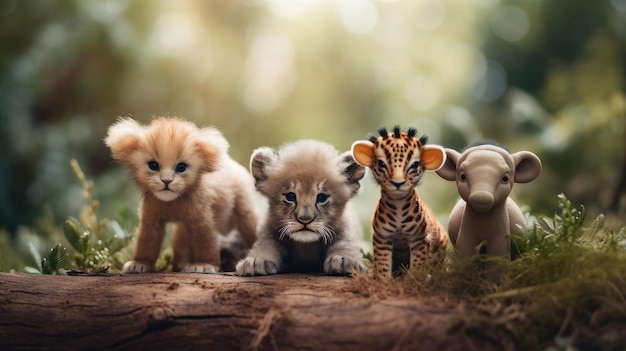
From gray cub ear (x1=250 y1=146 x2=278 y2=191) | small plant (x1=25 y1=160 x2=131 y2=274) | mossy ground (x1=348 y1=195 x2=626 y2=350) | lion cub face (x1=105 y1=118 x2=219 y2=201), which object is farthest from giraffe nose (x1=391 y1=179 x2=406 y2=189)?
small plant (x1=25 y1=160 x2=131 y2=274)

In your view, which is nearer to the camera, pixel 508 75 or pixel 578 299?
pixel 578 299

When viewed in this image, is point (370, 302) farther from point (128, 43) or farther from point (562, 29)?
point (562, 29)

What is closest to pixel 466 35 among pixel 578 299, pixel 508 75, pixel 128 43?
pixel 508 75

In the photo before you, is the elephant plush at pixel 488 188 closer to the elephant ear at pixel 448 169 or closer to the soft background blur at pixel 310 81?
the elephant ear at pixel 448 169

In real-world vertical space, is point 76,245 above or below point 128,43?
below

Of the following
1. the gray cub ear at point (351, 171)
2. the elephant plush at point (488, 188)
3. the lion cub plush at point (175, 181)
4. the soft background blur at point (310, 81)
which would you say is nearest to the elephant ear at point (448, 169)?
the elephant plush at point (488, 188)

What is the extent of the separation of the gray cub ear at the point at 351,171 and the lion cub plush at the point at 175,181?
445mm

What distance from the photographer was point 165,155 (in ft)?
7.29

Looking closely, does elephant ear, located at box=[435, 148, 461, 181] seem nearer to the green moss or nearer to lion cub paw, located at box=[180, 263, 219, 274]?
the green moss

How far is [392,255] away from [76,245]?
1211 millimetres

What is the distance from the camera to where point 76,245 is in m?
Result: 2.48

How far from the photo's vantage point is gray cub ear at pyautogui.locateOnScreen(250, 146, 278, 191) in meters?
2.28

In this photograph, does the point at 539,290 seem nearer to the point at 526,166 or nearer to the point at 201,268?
the point at 526,166

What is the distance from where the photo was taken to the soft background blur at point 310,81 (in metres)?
4.18
